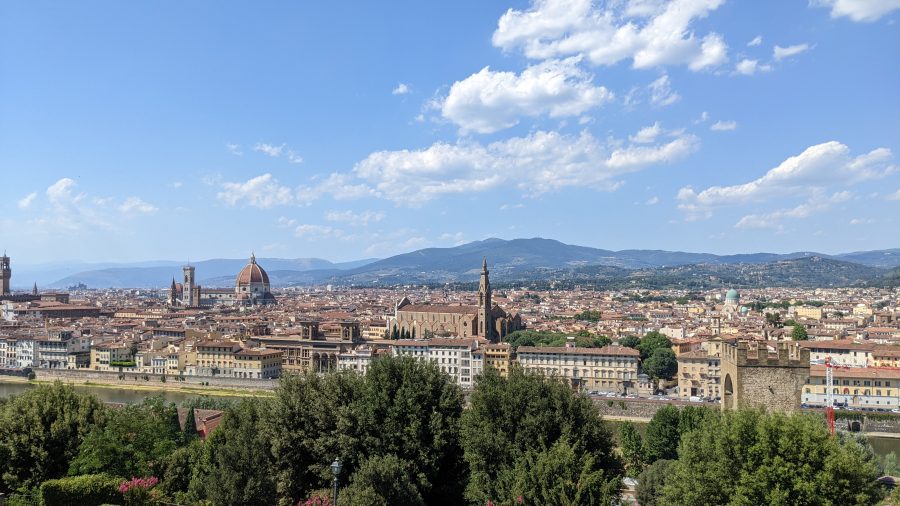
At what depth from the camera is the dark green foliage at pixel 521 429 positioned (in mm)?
11938

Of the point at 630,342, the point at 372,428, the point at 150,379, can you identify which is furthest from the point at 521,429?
the point at 630,342

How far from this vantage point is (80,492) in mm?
11398

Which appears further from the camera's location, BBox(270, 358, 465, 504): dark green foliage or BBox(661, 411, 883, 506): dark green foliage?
BBox(270, 358, 465, 504): dark green foliage

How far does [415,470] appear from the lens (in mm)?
12406

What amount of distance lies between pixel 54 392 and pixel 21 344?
4777 cm

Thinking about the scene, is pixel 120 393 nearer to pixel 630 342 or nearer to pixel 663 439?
pixel 663 439

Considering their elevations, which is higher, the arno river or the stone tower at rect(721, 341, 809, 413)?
the stone tower at rect(721, 341, 809, 413)

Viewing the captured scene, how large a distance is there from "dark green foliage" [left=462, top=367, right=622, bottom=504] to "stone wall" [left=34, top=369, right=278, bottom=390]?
117ft

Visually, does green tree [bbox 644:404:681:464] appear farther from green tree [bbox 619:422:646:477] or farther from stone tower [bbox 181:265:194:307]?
stone tower [bbox 181:265:194:307]

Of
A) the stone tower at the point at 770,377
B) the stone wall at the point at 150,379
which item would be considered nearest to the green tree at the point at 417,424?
the stone tower at the point at 770,377

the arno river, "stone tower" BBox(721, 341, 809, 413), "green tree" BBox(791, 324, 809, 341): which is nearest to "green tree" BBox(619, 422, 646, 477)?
"stone tower" BBox(721, 341, 809, 413)

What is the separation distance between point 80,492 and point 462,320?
53436 mm

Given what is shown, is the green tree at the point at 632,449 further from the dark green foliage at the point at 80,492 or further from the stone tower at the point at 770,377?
the dark green foliage at the point at 80,492

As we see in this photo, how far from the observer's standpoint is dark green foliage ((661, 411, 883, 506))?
30.8 ft
